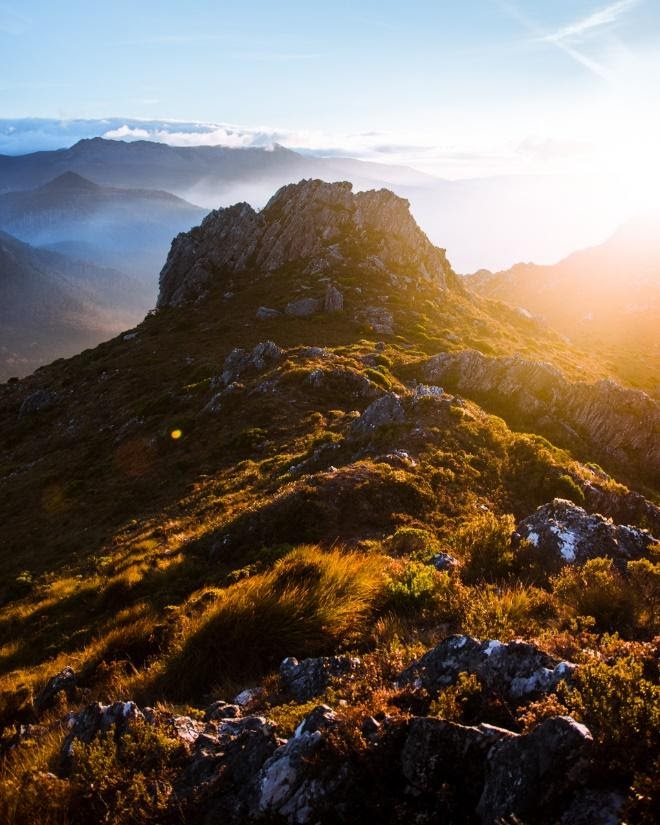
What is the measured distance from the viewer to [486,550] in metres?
10.6

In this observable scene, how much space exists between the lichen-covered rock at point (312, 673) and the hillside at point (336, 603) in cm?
5

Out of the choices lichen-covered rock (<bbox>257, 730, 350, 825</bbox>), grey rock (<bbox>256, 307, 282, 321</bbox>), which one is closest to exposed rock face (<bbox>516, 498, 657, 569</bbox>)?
lichen-covered rock (<bbox>257, 730, 350, 825</bbox>)

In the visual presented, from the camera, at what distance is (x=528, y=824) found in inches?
153

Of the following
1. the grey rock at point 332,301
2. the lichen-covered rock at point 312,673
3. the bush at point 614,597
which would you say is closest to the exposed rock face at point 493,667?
the lichen-covered rock at point 312,673

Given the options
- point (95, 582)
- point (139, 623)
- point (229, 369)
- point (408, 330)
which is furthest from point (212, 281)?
point (139, 623)

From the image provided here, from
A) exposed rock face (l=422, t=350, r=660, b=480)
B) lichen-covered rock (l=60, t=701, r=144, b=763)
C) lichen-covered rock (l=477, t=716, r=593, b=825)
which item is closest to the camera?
lichen-covered rock (l=477, t=716, r=593, b=825)

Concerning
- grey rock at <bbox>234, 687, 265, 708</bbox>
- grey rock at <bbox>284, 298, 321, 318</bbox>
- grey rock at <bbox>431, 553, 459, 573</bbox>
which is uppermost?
grey rock at <bbox>284, 298, 321, 318</bbox>

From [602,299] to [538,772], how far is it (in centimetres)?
18235

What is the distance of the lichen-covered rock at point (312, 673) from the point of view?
6918 mm

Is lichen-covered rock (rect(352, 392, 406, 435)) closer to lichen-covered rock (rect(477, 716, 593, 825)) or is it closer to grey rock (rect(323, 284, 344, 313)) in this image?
lichen-covered rock (rect(477, 716, 593, 825))

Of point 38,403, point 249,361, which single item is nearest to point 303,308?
point 249,361

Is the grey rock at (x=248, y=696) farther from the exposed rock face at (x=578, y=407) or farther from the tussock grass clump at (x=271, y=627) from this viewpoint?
the exposed rock face at (x=578, y=407)

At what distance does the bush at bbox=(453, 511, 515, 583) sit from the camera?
10070 mm

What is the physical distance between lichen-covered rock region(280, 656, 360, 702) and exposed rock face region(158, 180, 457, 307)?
257 ft
